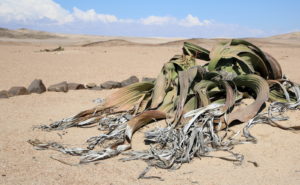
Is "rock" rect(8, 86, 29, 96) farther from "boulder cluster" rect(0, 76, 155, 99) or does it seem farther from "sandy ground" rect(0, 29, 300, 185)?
"sandy ground" rect(0, 29, 300, 185)

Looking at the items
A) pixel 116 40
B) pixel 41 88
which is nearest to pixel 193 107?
pixel 41 88

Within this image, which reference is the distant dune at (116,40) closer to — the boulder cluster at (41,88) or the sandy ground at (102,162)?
the boulder cluster at (41,88)

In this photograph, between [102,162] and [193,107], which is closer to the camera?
[102,162]

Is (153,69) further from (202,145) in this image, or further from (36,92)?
(202,145)

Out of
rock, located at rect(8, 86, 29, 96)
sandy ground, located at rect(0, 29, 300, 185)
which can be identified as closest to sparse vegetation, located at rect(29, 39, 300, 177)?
sandy ground, located at rect(0, 29, 300, 185)

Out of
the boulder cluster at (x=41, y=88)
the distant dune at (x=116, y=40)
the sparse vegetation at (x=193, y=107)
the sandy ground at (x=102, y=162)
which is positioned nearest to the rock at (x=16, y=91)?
the boulder cluster at (x=41, y=88)

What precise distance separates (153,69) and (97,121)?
587 cm

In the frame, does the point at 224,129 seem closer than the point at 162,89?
Yes

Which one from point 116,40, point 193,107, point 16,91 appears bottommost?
point 116,40

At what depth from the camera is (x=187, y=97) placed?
434 cm

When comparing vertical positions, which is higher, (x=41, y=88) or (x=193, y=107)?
(x=193, y=107)

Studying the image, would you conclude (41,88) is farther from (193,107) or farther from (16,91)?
(193,107)

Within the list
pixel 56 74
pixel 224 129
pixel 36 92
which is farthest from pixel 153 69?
pixel 224 129

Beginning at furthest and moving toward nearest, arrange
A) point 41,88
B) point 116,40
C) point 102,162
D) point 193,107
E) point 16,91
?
1. point 116,40
2. point 41,88
3. point 16,91
4. point 193,107
5. point 102,162
